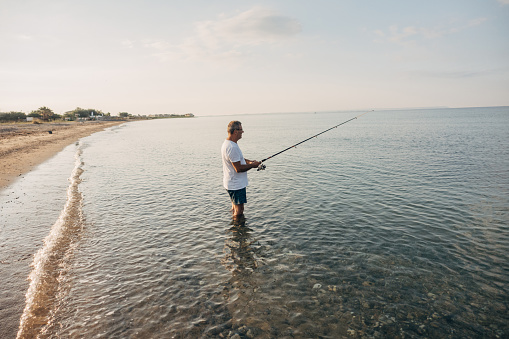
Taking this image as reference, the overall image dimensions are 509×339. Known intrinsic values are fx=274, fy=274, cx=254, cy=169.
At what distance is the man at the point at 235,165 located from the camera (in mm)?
7824

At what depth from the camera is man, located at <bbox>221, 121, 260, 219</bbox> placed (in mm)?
7824

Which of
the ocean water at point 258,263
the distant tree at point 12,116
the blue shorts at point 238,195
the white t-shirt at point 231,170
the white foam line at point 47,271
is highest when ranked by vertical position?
the distant tree at point 12,116

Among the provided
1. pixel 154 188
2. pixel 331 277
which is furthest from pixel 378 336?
pixel 154 188

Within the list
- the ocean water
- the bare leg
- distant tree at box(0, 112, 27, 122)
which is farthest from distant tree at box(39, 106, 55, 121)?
the bare leg

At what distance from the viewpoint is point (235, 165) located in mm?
7984

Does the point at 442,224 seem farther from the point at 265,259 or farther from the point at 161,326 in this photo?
the point at 161,326

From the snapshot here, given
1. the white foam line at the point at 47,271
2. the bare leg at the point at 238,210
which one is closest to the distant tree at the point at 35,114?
the white foam line at the point at 47,271

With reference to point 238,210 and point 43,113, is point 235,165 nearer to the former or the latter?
point 238,210

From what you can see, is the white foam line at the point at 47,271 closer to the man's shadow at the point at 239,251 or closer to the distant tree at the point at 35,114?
the man's shadow at the point at 239,251

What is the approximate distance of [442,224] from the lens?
942cm

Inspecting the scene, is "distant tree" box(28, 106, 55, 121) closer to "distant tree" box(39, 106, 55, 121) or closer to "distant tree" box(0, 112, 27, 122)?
"distant tree" box(39, 106, 55, 121)

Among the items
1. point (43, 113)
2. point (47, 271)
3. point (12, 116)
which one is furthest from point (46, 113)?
point (47, 271)

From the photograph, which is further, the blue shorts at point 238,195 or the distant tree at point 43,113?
the distant tree at point 43,113

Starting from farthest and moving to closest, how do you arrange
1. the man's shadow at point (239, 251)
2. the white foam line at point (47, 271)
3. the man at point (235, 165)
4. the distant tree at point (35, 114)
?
the distant tree at point (35, 114) < the man at point (235, 165) < the man's shadow at point (239, 251) < the white foam line at point (47, 271)
